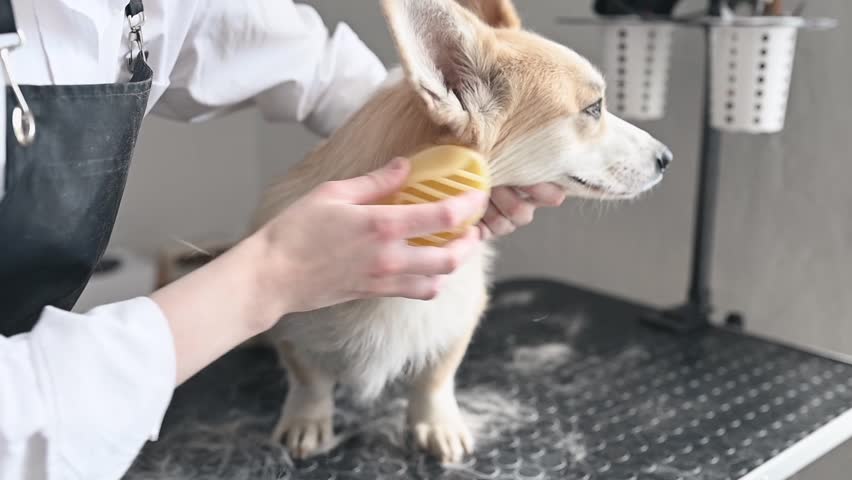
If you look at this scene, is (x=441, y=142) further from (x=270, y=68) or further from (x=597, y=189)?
(x=270, y=68)

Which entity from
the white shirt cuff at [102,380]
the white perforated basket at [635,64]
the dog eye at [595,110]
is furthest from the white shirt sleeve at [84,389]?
the white perforated basket at [635,64]

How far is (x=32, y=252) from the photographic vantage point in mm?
590

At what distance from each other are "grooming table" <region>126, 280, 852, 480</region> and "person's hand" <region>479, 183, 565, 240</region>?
9.9 inches

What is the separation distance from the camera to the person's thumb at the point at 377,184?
58cm

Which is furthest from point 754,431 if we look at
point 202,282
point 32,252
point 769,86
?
point 32,252

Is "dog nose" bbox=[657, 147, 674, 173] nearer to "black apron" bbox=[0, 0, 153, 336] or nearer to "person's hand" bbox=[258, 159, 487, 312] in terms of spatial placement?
"person's hand" bbox=[258, 159, 487, 312]

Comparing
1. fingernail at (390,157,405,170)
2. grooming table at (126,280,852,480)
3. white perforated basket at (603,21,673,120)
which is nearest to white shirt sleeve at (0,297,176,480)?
fingernail at (390,157,405,170)

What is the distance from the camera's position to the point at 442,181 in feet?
1.95

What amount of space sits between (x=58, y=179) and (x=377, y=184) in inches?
9.2

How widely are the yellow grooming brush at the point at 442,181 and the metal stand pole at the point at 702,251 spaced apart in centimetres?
64

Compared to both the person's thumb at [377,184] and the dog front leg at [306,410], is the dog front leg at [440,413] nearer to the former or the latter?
the dog front leg at [306,410]

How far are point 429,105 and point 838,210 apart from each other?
83 cm

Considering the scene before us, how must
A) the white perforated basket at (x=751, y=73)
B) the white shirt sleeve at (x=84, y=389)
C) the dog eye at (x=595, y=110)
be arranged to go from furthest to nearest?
1. the white perforated basket at (x=751, y=73)
2. the dog eye at (x=595, y=110)
3. the white shirt sleeve at (x=84, y=389)

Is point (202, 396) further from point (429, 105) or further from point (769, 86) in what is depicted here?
point (769, 86)
